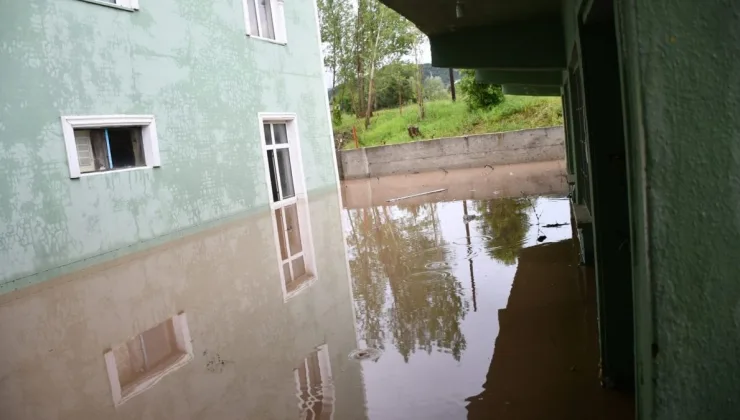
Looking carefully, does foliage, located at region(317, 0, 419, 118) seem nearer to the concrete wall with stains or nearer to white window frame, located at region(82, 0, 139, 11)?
the concrete wall with stains

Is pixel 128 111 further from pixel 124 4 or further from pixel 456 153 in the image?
pixel 456 153

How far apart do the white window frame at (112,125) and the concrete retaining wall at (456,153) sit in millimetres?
12928

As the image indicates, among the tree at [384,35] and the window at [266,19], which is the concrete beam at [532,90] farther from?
the tree at [384,35]

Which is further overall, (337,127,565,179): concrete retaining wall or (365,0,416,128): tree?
(365,0,416,128): tree

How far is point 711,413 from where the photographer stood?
3.80ft

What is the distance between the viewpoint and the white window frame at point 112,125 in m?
7.89

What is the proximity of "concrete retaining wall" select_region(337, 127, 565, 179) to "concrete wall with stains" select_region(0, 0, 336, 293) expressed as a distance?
27.2 ft

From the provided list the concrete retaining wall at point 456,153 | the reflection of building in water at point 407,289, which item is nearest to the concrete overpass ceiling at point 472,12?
the reflection of building in water at point 407,289

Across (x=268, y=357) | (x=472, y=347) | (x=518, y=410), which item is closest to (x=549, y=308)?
(x=472, y=347)

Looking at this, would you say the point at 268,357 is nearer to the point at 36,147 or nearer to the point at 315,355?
→ the point at 315,355

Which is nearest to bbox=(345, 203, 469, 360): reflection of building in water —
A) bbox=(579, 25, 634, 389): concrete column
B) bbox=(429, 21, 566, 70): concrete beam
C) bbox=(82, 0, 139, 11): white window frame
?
bbox=(579, 25, 634, 389): concrete column

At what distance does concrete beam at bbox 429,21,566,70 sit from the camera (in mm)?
6062

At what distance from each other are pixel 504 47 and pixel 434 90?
28.1m

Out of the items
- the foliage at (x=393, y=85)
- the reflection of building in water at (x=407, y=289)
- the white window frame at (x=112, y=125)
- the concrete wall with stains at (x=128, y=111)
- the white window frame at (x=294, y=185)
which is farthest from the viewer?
the foliage at (x=393, y=85)
